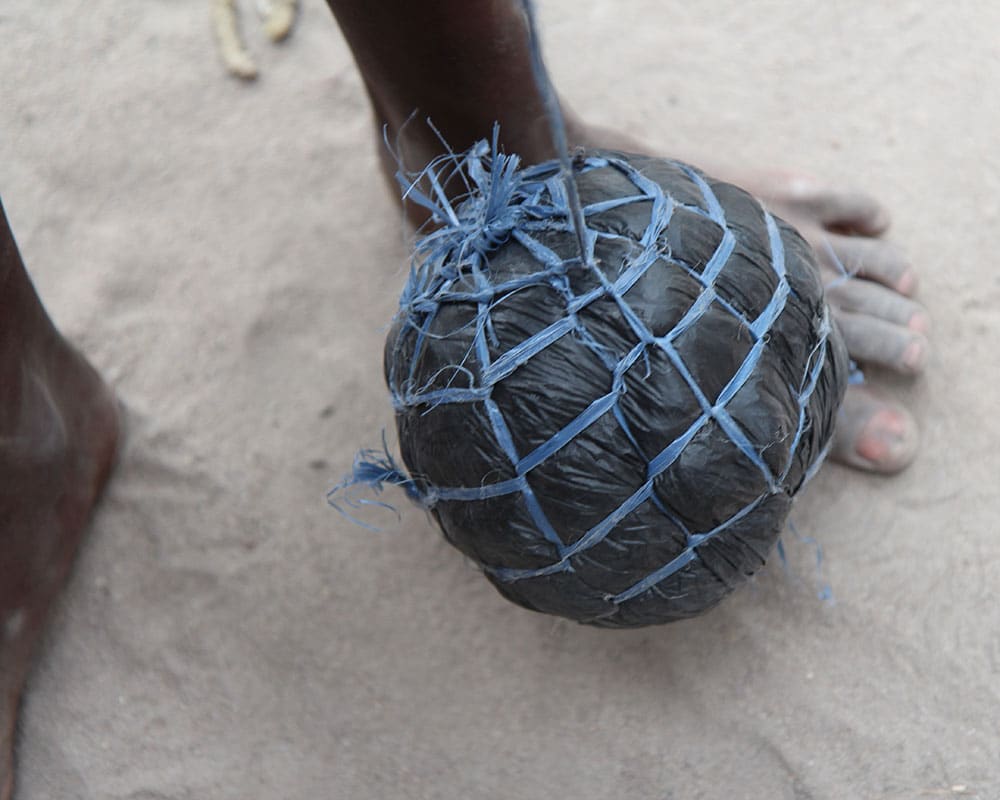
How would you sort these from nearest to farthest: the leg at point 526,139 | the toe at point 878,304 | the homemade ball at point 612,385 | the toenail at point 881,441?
the homemade ball at point 612,385 → the leg at point 526,139 → the toenail at point 881,441 → the toe at point 878,304

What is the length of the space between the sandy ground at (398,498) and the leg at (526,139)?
94 mm

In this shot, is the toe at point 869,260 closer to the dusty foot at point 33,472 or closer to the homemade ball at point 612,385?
the homemade ball at point 612,385

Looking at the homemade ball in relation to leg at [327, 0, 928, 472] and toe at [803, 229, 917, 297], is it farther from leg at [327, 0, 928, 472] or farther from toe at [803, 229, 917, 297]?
toe at [803, 229, 917, 297]

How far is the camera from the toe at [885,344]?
1648 mm

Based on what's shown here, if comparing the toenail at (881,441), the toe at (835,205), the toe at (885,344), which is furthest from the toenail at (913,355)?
the toe at (835,205)

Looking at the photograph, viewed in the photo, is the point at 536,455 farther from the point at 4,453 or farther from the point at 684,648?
the point at 4,453

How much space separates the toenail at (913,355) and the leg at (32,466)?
147cm

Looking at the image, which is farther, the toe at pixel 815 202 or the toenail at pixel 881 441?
the toe at pixel 815 202

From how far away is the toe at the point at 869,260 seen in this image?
175cm

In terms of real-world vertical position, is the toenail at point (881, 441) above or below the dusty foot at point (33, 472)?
below

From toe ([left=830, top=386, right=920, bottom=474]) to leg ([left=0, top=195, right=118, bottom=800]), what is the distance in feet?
4.39

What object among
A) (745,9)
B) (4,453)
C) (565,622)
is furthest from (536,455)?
(745,9)

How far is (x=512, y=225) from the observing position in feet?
3.84

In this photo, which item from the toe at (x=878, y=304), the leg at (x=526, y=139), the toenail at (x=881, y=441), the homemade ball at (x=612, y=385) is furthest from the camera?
the toe at (x=878, y=304)
